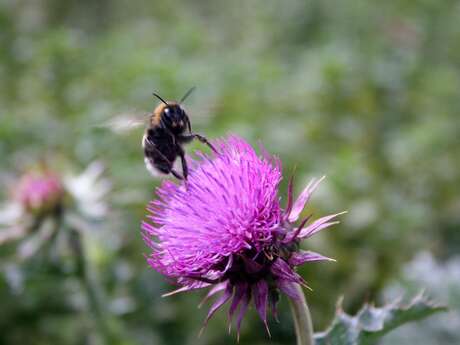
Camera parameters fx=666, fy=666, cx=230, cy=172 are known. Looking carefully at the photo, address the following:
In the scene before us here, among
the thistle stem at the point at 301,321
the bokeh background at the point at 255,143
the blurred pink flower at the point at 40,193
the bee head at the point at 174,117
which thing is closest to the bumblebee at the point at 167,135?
the bee head at the point at 174,117

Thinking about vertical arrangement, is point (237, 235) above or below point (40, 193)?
below

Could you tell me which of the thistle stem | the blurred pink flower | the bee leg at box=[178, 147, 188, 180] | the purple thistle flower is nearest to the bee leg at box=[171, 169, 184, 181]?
the bee leg at box=[178, 147, 188, 180]

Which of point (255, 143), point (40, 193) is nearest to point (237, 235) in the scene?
point (40, 193)

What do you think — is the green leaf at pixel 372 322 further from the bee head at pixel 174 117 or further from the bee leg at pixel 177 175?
the bee head at pixel 174 117

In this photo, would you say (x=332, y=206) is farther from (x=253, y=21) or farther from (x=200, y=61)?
(x=253, y=21)

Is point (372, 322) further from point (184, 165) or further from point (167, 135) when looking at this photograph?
point (167, 135)

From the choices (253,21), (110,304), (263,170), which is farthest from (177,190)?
(253,21)
